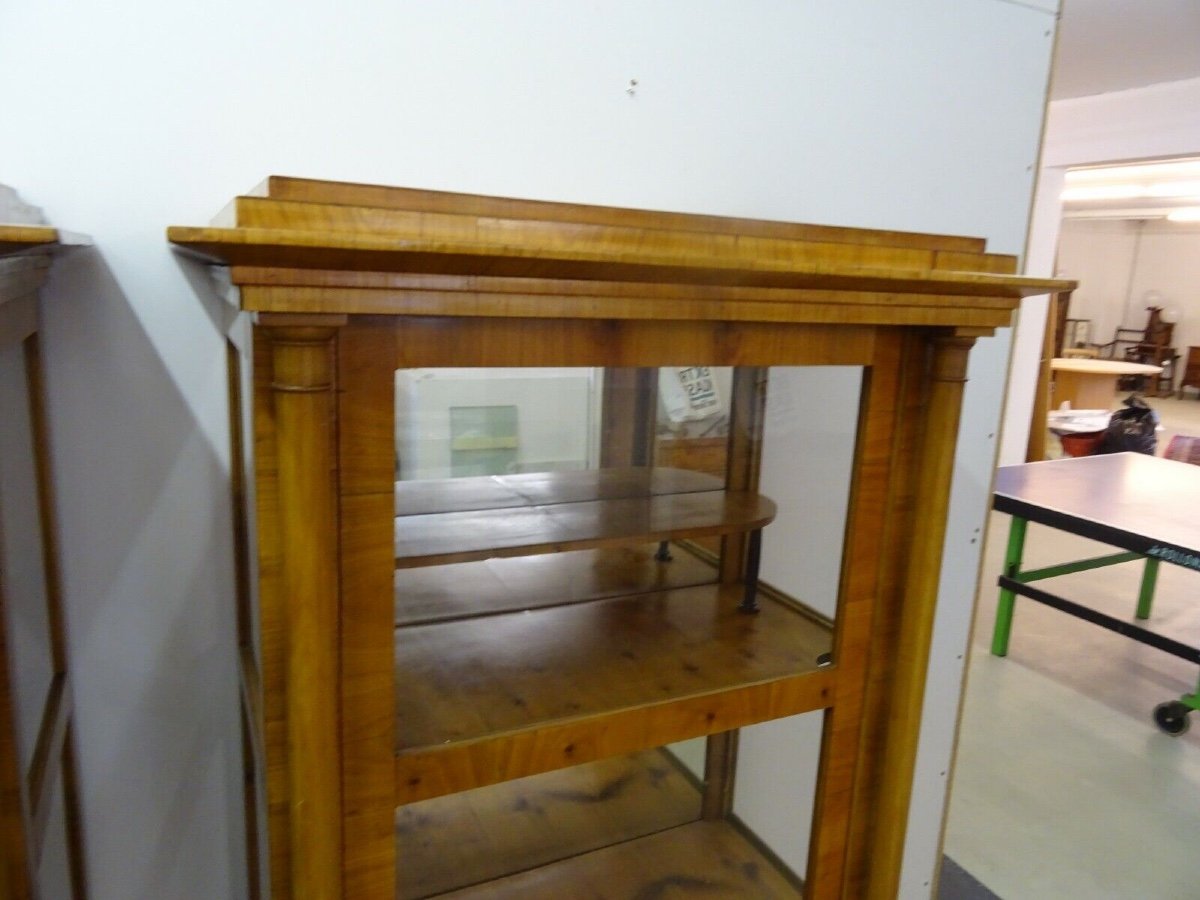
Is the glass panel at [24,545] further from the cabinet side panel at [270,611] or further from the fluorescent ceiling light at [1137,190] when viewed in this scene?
the fluorescent ceiling light at [1137,190]

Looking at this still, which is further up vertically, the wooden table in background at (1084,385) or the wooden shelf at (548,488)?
the wooden shelf at (548,488)

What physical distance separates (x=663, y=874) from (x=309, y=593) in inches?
30.4

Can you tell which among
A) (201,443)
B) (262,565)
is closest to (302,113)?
(201,443)

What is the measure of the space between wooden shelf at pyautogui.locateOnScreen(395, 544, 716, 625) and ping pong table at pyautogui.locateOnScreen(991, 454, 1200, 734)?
2.13m

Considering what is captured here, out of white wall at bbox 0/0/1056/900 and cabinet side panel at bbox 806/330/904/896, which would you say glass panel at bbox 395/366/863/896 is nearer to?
cabinet side panel at bbox 806/330/904/896

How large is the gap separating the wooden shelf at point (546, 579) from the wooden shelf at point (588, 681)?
0.01m

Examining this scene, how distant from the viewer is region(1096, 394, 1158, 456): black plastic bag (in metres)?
5.75

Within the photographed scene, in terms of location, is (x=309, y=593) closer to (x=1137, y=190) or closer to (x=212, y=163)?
(x=212, y=163)

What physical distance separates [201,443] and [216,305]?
0.63 feet

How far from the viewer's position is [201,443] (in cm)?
106

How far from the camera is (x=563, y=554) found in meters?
0.99

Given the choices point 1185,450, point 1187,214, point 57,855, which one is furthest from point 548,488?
point 1187,214

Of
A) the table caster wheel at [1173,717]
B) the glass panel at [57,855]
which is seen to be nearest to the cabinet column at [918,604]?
the glass panel at [57,855]

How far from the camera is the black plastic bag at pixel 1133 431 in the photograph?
5.75m
